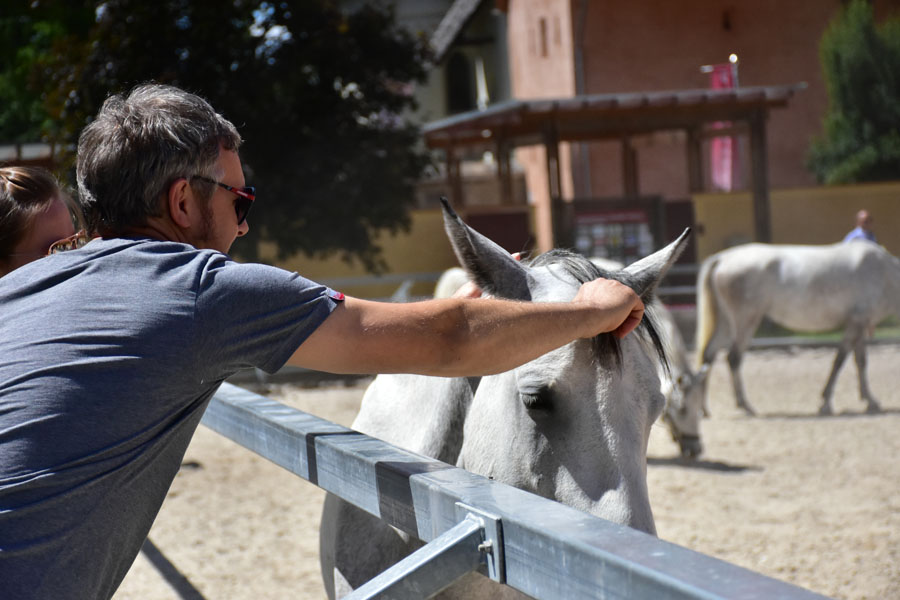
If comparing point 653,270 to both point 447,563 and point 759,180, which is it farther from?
point 759,180

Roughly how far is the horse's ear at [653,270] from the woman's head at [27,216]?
1.33 m

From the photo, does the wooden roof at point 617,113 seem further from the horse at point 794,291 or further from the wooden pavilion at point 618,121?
the horse at point 794,291

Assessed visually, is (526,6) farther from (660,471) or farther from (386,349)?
(386,349)

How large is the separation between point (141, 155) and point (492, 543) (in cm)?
81

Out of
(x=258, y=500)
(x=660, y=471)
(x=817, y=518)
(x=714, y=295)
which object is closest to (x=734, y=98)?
(x=714, y=295)

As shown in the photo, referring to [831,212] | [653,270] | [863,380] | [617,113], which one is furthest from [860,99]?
[653,270]

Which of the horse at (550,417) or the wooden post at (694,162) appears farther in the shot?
the wooden post at (694,162)

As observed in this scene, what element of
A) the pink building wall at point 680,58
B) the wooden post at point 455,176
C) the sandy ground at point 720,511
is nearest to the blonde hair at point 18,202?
the sandy ground at point 720,511

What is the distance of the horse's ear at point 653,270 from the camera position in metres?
1.89

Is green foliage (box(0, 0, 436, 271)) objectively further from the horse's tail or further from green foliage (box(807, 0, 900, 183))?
green foliage (box(807, 0, 900, 183))

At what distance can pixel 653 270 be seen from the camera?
190 centimetres

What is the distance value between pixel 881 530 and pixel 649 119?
1072 centimetres

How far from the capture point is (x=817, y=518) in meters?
5.37

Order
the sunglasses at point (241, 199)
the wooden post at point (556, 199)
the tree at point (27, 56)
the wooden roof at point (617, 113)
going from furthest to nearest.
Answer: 1. the wooden post at point (556, 199)
2. the wooden roof at point (617, 113)
3. the tree at point (27, 56)
4. the sunglasses at point (241, 199)
